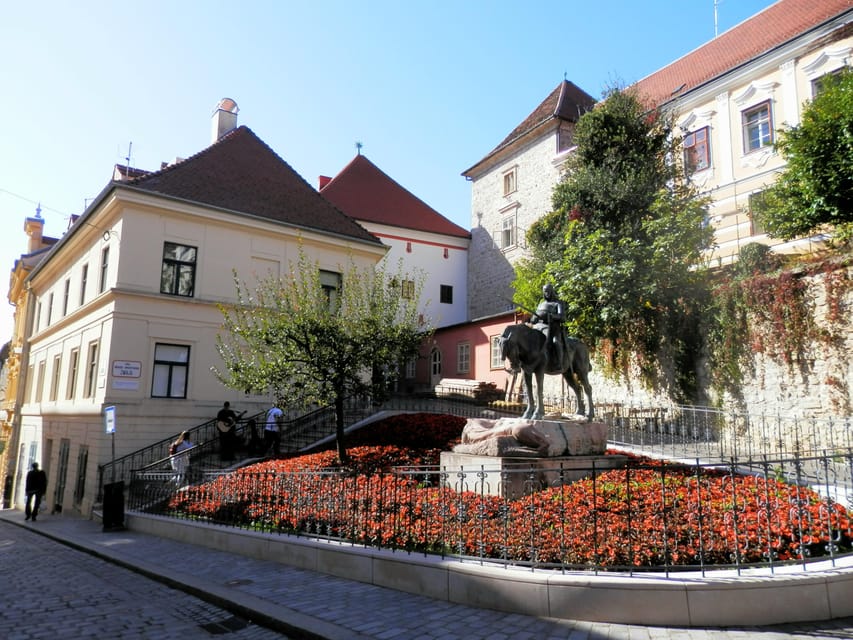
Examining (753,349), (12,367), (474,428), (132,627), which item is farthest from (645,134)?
(12,367)

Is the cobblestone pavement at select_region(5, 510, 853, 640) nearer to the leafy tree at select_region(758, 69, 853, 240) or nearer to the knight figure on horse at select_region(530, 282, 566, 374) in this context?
the knight figure on horse at select_region(530, 282, 566, 374)

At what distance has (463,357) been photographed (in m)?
30.1

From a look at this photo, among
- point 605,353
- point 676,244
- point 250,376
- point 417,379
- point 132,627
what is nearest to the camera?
point 132,627

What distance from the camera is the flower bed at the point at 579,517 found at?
585cm

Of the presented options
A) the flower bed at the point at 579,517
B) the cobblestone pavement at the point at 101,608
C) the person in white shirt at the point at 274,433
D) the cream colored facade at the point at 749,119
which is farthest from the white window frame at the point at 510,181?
the cobblestone pavement at the point at 101,608

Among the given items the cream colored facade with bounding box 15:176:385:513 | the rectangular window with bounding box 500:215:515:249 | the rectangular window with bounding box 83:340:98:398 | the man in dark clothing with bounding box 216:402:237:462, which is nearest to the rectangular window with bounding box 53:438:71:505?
the cream colored facade with bounding box 15:176:385:513

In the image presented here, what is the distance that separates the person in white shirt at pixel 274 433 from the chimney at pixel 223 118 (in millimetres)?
15824

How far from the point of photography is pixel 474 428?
30.9ft

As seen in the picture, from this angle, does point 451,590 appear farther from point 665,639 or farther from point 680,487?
point 680,487

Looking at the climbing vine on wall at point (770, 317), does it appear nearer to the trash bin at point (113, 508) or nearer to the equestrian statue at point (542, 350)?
the equestrian statue at point (542, 350)

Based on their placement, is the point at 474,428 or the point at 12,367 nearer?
the point at 474,428

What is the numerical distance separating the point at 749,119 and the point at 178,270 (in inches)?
852

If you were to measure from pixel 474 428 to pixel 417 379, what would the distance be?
24.6m

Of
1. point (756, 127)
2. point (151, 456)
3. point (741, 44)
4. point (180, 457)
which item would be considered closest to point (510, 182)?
point (741, 44)
